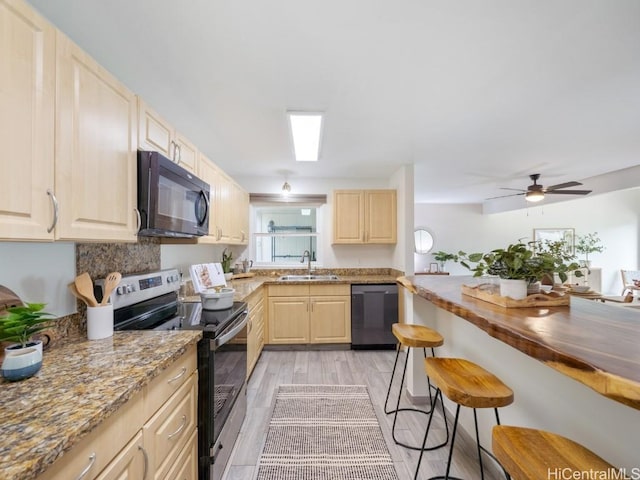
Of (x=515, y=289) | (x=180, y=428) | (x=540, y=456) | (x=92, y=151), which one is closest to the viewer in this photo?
(x=540, y=456)

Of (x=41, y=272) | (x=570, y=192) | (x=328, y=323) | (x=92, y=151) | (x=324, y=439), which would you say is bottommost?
(x=324, y=439)

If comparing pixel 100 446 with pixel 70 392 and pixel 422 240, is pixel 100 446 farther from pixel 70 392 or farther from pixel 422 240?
pixel 422 240

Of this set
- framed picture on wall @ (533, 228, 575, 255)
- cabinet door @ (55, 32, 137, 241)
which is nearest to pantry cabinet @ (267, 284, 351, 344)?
cabinet door @ (55, 32, 137, 241)

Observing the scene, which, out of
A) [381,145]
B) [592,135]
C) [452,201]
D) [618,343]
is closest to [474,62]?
[381,145]

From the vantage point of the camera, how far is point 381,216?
3.89 m

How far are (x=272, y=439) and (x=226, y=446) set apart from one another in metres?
0.37

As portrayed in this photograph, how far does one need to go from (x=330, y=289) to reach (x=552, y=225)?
636 cm

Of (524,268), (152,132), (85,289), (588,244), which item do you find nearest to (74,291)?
(85,289)

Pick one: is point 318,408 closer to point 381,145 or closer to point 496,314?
point 496,314

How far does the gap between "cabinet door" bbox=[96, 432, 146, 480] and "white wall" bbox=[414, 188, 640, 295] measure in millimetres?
6632

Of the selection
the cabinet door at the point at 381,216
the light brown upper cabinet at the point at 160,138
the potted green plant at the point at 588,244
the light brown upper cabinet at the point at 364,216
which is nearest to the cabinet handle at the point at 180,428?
the light brown upper cabinet at the point at 160,138

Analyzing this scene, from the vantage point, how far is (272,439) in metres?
1.91

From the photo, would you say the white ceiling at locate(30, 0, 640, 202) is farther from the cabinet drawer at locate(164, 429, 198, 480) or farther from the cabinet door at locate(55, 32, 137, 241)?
the cabinet drawer at locate(164, 429, 198, 480)

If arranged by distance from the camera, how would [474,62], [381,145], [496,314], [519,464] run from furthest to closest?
[381,145] < [474,62] < [496,314] < [519,464]
